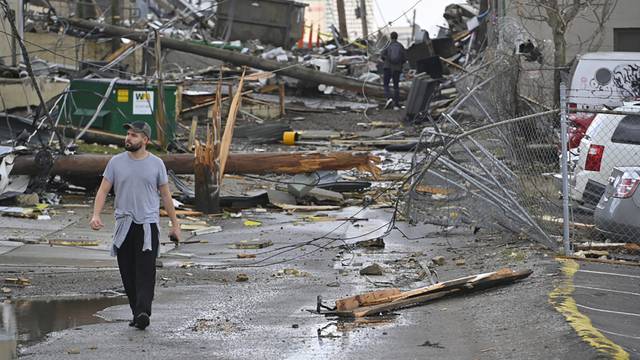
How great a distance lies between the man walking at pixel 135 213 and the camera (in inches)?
353

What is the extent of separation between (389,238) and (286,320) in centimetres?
536

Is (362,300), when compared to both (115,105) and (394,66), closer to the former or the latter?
(115,105)

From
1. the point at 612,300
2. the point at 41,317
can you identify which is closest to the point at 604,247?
the point at 612,300

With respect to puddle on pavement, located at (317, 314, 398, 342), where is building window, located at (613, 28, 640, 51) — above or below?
above

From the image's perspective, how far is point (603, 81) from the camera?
20.3 meters

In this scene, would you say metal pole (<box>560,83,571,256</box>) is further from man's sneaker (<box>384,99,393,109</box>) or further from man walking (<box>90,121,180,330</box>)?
man's sneaker (<box>384,99,393,109</box>)

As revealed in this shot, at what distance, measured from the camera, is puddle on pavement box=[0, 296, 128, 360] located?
8.58 m

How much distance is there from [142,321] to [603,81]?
13.5 meters

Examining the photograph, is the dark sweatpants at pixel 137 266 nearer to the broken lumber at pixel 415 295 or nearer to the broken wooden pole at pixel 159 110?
the broken lumber at pixel 415 295

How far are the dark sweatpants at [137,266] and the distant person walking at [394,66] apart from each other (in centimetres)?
2440

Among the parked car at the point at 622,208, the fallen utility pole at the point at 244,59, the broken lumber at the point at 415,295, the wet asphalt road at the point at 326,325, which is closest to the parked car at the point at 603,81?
the wet asphalt road at the point at 326,325

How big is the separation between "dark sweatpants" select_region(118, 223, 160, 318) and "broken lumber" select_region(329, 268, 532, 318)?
155 cm

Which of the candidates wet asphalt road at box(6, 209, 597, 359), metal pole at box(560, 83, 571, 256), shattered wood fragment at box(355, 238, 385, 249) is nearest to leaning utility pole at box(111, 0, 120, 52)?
shattered wood fragment at box(355, 238, 385, 249)

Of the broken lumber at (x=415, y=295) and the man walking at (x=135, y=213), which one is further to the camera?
the broken lumber at (x=415, y=295)
